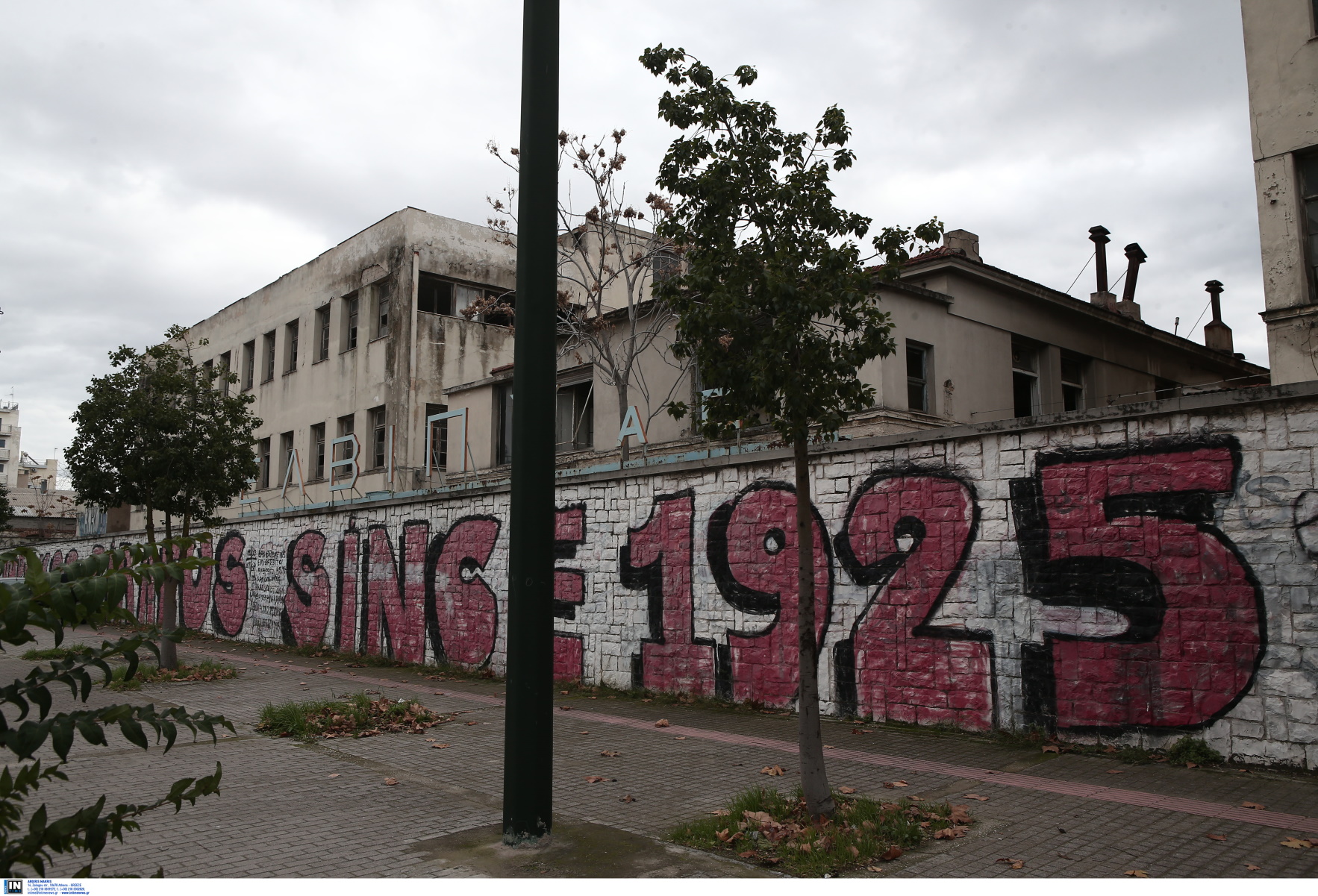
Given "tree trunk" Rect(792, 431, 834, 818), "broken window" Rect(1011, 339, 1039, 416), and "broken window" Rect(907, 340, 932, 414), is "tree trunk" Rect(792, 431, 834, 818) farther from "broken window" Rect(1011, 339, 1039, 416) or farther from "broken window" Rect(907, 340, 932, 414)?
"broken window" Rect(1011, 339, 1039, 416)

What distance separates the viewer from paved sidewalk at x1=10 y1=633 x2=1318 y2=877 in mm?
5035

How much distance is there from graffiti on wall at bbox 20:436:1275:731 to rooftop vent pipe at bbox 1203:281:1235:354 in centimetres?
2176

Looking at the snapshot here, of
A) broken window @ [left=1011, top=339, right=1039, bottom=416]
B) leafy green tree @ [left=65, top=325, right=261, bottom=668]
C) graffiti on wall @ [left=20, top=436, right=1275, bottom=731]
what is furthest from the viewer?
broken window @ [left=1011, top=339, right=1039, bottom=416]

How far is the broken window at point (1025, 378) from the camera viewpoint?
1953 cm

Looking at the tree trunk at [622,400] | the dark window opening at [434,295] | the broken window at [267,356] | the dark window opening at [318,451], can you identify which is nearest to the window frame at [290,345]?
the broken window at [267,356]

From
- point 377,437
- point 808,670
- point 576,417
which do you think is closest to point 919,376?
point 576,417

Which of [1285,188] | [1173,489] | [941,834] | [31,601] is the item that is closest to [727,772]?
[941,834]

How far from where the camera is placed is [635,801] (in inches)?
257

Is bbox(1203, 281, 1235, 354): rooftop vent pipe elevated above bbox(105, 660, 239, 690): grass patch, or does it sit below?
above

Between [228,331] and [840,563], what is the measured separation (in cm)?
3150

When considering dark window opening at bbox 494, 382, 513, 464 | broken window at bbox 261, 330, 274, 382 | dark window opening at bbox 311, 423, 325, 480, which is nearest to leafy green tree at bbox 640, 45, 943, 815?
dark window opening at bbox 494, 382, 513, 464

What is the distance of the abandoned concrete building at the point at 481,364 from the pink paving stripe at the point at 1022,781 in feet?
19.4

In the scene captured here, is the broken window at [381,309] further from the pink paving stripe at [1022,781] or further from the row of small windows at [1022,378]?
the pink paving stripe at [1022,781]

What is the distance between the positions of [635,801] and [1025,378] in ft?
51.6
